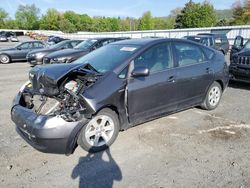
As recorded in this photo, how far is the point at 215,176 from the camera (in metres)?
3.45

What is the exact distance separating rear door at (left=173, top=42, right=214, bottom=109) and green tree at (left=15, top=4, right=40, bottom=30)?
114 meters

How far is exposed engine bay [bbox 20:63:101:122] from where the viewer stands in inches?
148

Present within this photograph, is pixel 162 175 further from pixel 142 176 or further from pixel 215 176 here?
pixel 215 176

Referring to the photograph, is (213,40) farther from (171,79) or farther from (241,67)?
(171,79)

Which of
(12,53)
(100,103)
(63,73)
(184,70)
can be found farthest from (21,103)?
(12,53)

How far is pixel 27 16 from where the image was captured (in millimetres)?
115062

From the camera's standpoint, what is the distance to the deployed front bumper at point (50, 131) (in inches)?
141

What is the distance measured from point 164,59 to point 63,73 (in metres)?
1.97

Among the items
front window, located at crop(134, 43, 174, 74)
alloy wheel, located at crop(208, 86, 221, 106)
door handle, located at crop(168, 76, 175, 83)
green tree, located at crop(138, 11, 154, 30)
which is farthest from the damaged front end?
green tree, located at crop(138, 11, 154, 30)

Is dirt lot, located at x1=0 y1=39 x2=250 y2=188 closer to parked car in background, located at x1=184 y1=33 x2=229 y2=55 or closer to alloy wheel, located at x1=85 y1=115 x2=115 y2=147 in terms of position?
alloy wheel, located at x1=85 y1=115 x2=115 y2=147

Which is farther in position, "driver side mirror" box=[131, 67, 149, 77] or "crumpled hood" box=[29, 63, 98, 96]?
"driver side mirror" box=[131, 67, 149, 77]

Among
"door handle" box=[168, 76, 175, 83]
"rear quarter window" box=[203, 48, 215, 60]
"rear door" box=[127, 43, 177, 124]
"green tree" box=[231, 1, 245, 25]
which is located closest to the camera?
"rear door" box=[127, 43, 177, 124]

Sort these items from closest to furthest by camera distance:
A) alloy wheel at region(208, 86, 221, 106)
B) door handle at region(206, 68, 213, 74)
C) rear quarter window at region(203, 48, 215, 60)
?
1. door handle at region(206, 68, 213, 74)
2. rear quarter window at region(203, 48, 215, 60)
3. alloy wheel at region(208, 86, 221, 106)

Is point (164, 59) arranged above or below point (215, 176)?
above
